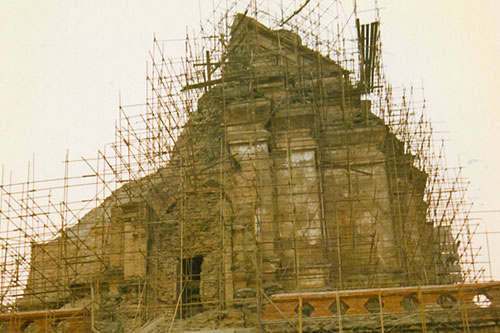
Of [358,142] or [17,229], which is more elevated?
[358,142]

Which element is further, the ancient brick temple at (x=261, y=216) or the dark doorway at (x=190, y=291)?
the dark doorway at (x=190, y=291)

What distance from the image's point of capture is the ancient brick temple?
63.5ft

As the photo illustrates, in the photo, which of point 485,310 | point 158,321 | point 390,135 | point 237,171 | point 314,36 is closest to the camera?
point 485,310

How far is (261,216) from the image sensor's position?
65.9ft

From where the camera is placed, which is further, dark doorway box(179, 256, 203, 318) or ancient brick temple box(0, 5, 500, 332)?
dark doorway box(179, 256, 203, 318)

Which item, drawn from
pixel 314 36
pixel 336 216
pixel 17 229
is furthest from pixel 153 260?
pixel 314 36

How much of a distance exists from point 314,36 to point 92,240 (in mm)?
9592

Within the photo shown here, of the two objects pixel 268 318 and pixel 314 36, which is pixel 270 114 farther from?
pixel 268 318

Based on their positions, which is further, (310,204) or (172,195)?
→ (172,195)

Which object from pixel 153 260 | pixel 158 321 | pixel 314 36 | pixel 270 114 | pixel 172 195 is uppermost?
pixel 314 36

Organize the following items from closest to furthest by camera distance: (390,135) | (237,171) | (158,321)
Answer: (158,321) < (237,171) < (390,135)

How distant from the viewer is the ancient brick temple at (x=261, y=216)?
19.4 m

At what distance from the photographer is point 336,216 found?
789 inches

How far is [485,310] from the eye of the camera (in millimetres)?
15391
